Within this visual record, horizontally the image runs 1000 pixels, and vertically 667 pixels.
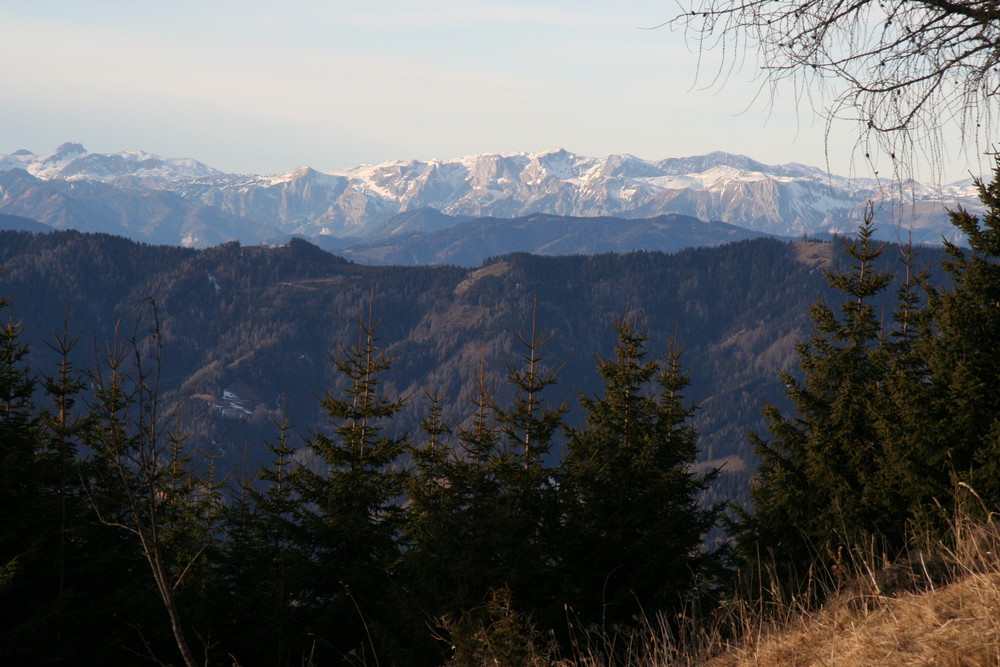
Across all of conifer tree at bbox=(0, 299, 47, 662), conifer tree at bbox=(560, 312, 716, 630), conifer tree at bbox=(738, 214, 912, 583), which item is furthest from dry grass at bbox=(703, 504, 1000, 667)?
conifer tree at bbox=(738, 214, 912, 583)

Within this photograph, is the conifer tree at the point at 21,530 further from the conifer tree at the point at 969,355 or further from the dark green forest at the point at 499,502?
the conifer tree at the point at 969,355

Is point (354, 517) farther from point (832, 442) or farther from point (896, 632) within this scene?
point (896, 632)

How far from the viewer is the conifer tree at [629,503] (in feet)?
61.4

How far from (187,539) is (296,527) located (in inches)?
109

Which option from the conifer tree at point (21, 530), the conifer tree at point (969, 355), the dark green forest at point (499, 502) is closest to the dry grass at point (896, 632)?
the dark green forest at point (499, 502)

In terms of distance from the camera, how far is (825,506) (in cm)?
2091

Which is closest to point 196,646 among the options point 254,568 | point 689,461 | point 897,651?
point 254,568

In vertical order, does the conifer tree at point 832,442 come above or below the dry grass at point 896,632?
below

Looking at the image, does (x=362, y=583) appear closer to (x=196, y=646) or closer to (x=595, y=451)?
(x=196, y=646)

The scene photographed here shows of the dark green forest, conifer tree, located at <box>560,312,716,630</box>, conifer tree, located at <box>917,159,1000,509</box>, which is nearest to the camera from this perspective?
the dark green forest

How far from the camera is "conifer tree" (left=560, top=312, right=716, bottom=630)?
1872 centimetres

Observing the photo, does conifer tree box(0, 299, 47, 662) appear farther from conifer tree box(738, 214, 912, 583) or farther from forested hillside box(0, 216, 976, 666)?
conifer tree box(738, 214, 912, 583)

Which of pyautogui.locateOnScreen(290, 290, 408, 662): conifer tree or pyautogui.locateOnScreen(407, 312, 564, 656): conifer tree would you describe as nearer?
pyautogui.locateOnScreen(407, 312, 564, 656): conifer tree

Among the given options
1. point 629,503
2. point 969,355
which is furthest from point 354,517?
point 969,355
